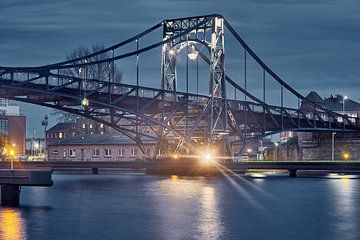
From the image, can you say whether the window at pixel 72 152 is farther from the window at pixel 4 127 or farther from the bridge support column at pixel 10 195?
the bridge support column at pixel 10 195

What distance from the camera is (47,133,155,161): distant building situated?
130125mm

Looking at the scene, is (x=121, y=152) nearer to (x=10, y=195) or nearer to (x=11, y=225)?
(x=10, y=195)

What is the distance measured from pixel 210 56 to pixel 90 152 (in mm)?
42297

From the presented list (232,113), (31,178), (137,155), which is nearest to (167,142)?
(232,113)

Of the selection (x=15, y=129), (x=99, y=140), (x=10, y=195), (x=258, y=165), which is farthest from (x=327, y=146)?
(x=10, y=195)

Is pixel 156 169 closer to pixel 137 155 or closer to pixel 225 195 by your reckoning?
pixel 137 155

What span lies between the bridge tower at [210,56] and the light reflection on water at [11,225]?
55213 mm

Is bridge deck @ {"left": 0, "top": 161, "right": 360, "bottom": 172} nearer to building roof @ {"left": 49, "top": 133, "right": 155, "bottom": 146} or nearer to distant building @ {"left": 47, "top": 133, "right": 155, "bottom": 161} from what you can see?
distant building @ {"left": 47, "top": 133, "right": 155, "bottom": 161}

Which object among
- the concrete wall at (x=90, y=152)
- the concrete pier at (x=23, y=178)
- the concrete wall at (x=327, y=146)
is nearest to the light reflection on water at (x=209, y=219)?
the concrete pier at (x=23, y=178)

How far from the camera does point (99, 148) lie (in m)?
133

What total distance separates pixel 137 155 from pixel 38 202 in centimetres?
7736

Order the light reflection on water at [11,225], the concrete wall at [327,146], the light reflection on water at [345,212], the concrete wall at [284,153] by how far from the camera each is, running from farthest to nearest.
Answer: the concrete wall at [284,153] < the concrete wall at [327,146] < the light reflection on water at [345,212] < the light reflection on water at [11,225]

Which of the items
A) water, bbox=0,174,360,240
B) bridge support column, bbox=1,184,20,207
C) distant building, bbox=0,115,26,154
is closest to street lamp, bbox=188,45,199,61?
water, bbox=0,174,360,240

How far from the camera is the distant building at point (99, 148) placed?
427 feet
